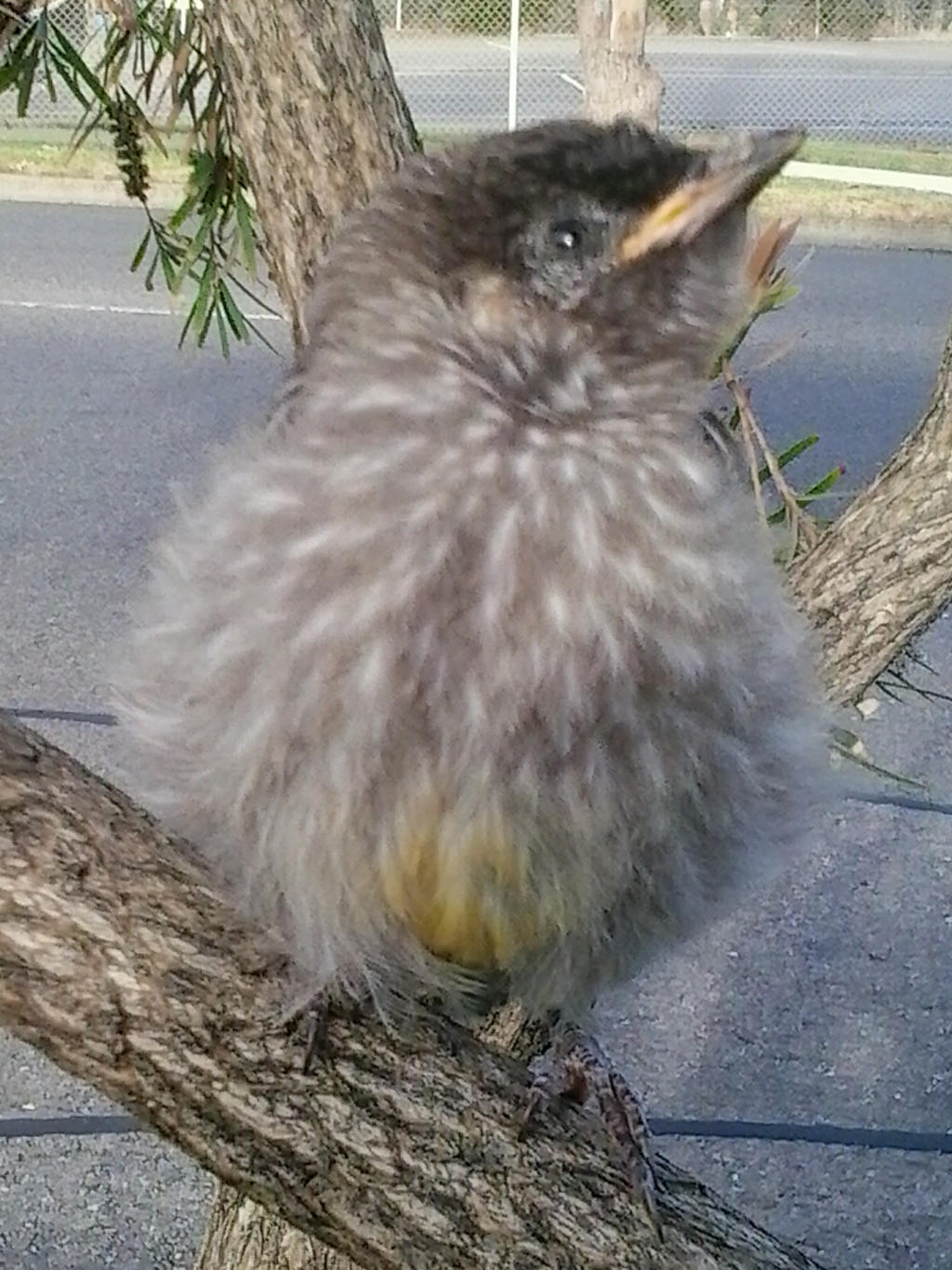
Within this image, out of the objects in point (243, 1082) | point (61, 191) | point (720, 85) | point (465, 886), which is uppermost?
point (465, 886)

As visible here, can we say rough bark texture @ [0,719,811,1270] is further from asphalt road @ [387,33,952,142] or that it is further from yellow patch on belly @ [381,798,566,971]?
asphalt road @ [387,33,952,142]

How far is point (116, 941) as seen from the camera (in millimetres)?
1205

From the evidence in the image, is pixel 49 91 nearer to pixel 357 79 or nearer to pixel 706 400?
pixel 357 79

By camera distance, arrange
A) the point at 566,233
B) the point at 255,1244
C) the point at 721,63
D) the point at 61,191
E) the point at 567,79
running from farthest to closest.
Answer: the point at 721,63 < the point at 567,79 < the point at 61,191 < the point at 255,1244 < the point at 566,233

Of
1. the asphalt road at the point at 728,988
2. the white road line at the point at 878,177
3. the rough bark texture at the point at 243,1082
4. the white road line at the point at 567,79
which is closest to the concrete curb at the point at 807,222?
the white road line at the point at 878,177

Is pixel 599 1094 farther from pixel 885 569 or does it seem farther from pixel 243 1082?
pixel 885 569

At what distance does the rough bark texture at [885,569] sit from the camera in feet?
5.55

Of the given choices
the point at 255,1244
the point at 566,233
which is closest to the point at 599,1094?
the point at 255,1244

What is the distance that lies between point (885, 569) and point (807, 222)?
24.1 feet

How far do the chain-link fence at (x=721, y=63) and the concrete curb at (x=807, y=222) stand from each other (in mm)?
1063

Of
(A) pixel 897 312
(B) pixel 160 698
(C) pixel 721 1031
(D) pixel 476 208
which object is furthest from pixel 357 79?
(A) pixel 897 312

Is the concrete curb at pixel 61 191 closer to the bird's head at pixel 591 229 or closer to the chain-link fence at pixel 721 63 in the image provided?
the chain-link fence at pixel 721 63

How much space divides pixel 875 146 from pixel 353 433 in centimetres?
1022

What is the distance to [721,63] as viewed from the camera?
39.9 ft
